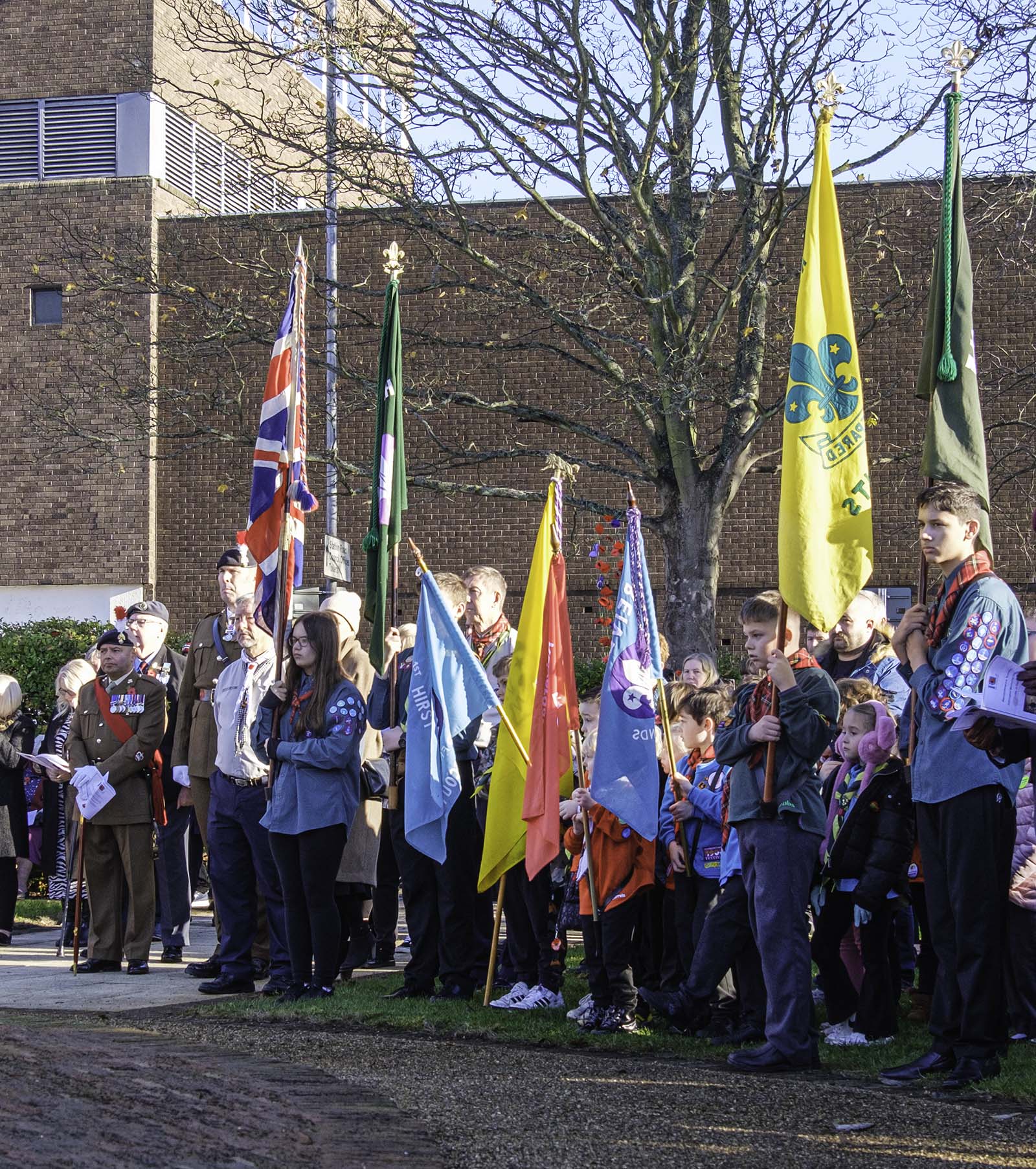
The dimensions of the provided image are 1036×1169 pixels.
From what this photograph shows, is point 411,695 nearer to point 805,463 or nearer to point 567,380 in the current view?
point 805,463

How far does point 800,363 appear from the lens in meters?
6.67

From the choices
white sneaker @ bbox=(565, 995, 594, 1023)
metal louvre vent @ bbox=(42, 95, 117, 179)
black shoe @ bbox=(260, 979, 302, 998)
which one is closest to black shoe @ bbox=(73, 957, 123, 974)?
black shoe @ bbox=(260, 979, 302, 998)

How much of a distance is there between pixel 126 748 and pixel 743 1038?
4.48 meters

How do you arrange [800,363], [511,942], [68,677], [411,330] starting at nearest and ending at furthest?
[800,363]
[511,942]
[68,677]
[411,330]

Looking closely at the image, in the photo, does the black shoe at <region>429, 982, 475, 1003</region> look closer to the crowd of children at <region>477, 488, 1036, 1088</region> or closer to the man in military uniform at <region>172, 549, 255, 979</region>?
the crowd of children at <region>477, 488, 1036, 1088</region>

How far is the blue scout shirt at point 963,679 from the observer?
5.91 metres

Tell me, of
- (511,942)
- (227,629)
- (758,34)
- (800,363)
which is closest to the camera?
(800,363)

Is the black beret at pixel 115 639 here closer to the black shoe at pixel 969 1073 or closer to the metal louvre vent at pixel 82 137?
the black shoe at pixel 969 1073

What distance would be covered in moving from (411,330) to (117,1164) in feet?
36.4

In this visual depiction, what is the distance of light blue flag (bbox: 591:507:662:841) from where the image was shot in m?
7.47

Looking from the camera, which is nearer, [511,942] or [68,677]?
[511,942]

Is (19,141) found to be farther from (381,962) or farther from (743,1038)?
(743,1038)

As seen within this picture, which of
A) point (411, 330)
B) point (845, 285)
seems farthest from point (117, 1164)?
point (411, 330)

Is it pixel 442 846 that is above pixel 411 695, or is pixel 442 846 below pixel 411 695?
below
